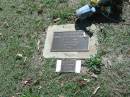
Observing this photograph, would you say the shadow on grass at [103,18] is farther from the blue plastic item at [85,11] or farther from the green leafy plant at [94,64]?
the green leafy plant at [94,64]

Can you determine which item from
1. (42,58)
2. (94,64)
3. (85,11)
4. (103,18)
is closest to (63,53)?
(42,58)

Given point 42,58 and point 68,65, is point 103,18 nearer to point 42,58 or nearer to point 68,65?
point 68,65

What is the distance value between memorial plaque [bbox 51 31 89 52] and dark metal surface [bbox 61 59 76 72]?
267mm

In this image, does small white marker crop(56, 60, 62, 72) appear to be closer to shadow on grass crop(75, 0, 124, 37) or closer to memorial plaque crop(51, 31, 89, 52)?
memorial plaque crop(51, 31, 89, 52)

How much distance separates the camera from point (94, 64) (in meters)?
6.42

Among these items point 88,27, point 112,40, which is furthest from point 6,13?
point 112,40

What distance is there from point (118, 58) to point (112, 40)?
0.46 metres

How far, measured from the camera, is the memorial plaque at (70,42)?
679cm

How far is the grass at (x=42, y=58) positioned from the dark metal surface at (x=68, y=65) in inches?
4.7

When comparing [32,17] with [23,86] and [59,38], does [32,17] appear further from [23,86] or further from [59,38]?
[23,86]

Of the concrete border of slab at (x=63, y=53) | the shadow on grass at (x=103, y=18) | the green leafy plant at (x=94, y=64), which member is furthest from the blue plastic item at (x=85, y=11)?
the green leafy plant at (x=94, y=64)

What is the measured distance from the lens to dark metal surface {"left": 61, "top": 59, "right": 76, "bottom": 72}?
21.4ft

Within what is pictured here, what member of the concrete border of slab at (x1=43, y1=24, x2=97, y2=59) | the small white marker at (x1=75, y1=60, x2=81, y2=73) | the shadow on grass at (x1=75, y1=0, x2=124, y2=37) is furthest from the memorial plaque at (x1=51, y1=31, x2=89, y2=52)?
the small white marker at (x1=75, y1=60, x2=81, y2=73)

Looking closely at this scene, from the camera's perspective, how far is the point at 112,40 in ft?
22.0
